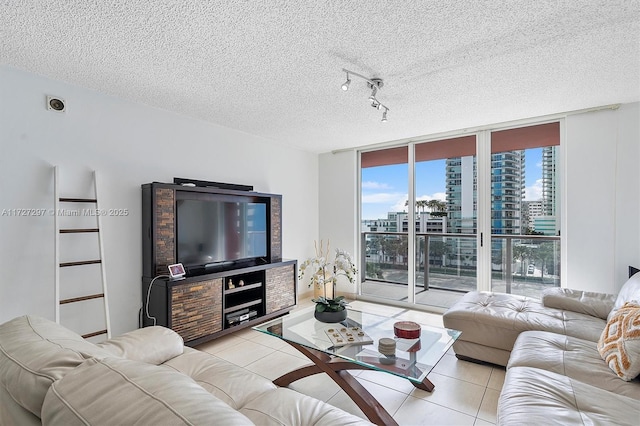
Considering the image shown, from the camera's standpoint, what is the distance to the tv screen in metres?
3.26

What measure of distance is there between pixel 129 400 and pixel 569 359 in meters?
2.21

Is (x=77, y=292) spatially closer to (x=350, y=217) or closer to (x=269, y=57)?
(x=269, y=57)

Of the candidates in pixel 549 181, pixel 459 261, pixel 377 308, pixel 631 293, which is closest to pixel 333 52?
pixel 631 293

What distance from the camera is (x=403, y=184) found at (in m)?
4.61

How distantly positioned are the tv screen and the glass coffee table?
4.35 ft

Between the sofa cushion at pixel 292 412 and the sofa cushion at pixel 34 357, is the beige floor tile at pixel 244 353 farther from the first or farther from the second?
the sofa cushion at pixel 34 357

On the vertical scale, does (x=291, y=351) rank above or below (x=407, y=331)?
below

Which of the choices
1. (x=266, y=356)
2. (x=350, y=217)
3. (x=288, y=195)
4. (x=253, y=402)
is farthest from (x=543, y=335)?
(x=288, y=195)

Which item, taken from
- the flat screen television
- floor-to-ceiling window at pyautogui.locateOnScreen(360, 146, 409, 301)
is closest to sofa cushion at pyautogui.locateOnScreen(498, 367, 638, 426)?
the flat screen television

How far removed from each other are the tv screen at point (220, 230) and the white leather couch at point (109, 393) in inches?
75.6

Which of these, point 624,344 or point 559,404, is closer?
point 559,404

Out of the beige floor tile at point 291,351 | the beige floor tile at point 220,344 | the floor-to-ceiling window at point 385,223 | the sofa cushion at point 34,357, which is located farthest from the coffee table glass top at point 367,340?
the floor-to-ceiling window at point 385,223

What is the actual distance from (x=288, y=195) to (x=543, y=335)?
3.44 meters

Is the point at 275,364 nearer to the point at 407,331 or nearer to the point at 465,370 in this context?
the point at 407,331
